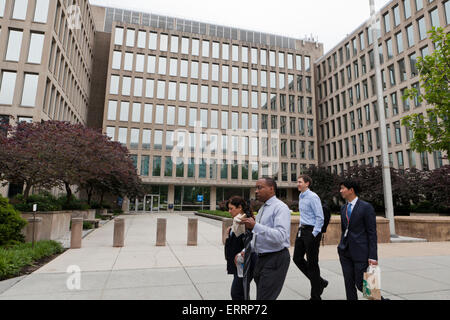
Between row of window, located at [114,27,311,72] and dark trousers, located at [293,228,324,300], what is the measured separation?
43337mm

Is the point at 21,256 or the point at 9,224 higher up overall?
the point at 9,224

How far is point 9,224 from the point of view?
28.0ft

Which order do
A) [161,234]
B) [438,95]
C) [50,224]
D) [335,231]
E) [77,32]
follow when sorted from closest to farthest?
[438,95] → [161,234] → [335,231] → [50,224] → [77,32]

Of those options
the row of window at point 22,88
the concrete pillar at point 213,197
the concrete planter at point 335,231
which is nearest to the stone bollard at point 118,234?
the concrete planter at point 335,231

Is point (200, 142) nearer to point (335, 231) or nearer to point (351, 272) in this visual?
point (335, 231)

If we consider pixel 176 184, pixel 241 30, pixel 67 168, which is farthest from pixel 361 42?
pixel 67 168

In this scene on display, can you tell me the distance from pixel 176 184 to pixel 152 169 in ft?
13.4

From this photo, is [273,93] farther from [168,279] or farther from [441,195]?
[168,279]

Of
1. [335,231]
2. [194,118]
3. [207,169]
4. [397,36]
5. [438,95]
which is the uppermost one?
[397,36]

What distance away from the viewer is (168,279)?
588cm

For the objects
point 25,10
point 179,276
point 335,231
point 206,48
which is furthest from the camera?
point 206,48

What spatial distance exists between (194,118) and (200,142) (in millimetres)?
3714

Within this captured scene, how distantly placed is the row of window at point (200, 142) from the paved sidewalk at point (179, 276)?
31934 millimetres

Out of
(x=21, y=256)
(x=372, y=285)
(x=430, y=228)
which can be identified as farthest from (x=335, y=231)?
(x=21, y=256)
